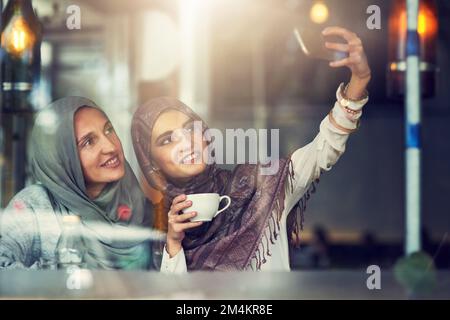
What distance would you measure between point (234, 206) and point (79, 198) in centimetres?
66

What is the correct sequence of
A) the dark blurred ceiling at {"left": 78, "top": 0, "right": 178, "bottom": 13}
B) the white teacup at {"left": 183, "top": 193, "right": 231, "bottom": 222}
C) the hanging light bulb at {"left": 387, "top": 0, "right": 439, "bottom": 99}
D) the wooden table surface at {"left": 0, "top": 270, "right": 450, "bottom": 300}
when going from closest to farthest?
the white teacup at {"left": 183, "top": 193, "right": 231, "bottom": 222}, the wooden table surface at {"left": 0, "top": 270, "right": 450, "bottom": 300}, the hanging light bulb at {"left": 387, "top": 0, "right": 439, "bottom": 99}, the dark blurred ceiling at {"left": 78, "top": 0, "right": 178, "bottom": 13}

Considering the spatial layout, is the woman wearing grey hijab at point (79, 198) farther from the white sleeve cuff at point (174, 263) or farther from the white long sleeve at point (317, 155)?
the white long sleeve at point (317, 155)

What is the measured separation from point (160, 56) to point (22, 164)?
31.7 inches

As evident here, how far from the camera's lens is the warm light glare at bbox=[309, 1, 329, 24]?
4.30 metres

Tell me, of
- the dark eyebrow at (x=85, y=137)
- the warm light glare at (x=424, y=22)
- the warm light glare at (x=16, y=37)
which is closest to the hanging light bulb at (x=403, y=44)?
the warm light glare at (x=424, y=22)

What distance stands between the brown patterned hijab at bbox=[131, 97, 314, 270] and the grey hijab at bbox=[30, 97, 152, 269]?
140 millimetres

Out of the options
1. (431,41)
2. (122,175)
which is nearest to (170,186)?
(122,175)

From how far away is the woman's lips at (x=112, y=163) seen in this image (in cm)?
414

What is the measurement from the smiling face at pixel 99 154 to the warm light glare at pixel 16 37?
1.56 feet

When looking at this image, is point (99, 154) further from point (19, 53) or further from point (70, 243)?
point (19, 53)

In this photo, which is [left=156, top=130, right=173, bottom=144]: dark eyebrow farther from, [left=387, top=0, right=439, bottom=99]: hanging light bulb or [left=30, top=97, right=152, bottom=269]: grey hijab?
[left=387, top=0, right=439, bottom=99]: hanging light bulb

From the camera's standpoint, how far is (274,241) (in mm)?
4172

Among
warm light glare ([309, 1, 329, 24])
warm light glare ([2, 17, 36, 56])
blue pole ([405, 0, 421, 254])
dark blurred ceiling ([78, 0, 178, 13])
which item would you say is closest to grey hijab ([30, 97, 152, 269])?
warm light glare ([2, 17, 36, 56])
